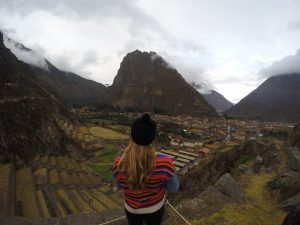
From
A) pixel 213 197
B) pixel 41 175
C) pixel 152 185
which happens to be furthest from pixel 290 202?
pixel 41 175

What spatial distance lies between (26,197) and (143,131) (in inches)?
523

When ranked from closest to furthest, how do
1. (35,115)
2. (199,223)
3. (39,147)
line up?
(199,223)
(39,147)
(35,115)

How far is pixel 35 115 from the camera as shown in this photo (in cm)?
3172

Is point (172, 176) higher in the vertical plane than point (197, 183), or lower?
Answer: higher

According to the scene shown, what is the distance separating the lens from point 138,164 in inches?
78.6

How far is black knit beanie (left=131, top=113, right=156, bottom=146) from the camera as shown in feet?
6.64

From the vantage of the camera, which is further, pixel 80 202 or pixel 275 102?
pixel 275 102

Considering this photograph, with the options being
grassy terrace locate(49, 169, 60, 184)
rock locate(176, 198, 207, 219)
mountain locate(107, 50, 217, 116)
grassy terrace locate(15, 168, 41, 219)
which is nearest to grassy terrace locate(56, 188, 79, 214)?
grassy terrace locate(49, 169, 60, 184)

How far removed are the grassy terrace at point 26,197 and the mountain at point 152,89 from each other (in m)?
133

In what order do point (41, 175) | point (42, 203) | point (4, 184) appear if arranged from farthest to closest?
point (41, 175) → point (42, 203) → point (4, 184)

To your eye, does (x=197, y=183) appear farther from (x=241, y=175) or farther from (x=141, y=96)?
(x=141, y=96)

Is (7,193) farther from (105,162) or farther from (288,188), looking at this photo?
(105,162)

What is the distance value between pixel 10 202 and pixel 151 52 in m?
189

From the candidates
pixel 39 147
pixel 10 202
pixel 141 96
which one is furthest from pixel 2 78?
pixel 141 96
